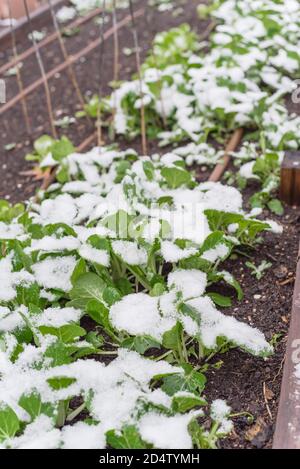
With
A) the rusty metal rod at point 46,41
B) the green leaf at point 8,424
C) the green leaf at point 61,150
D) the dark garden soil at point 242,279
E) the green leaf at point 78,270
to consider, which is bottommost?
the dark garden soil at point 242,279

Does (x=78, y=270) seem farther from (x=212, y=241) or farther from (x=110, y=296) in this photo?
(x=212, y=241)

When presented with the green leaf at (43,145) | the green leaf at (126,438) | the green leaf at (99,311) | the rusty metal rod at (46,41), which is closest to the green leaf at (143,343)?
the green leaf at (99,311)

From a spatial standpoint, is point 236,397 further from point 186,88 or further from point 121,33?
point 121,33

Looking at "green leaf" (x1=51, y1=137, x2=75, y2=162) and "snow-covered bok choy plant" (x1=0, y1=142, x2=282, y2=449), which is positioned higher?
"green leaf" (x1=51, y1=137, x2=75, y2=162)

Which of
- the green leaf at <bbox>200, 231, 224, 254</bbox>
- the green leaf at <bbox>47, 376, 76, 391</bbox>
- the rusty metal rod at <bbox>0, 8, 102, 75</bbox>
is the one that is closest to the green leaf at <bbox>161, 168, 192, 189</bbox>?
the green leaf at <bbox>200, 231, 224, 254</bbox>

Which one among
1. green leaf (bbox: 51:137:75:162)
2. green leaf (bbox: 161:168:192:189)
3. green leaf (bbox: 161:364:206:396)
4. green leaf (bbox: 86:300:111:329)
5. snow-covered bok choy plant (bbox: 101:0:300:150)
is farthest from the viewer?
snow-covered bok choy plant (bbox: 101:0:300:150)

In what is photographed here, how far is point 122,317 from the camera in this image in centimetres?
149

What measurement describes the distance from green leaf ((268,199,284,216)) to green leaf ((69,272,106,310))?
0.81 metres

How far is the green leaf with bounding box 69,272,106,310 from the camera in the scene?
1589 millimetres

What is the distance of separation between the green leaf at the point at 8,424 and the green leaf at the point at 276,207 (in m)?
1.24

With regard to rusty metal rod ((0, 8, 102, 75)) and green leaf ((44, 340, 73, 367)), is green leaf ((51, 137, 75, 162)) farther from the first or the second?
rusty metal rod ((0, 8, 102, 75))

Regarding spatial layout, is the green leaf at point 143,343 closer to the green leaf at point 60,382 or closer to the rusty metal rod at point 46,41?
the green leaf at point 60,382

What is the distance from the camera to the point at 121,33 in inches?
170

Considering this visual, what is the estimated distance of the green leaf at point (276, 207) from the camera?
6.91 ft
